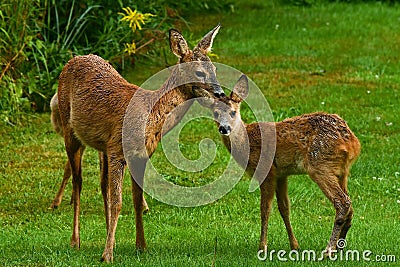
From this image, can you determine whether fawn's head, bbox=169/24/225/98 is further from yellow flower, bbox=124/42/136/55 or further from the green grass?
yellow flower, bbox=124/42/136/55

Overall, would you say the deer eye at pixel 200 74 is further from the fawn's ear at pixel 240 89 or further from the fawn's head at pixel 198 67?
the fawn's ear at pixel 240 89

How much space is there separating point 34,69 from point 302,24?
273 inches

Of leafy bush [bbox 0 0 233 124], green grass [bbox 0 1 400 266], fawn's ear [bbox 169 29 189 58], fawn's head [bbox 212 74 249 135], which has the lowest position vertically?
green grass [bbox 0 1 400 266]

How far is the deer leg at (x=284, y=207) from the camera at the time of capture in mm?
7762

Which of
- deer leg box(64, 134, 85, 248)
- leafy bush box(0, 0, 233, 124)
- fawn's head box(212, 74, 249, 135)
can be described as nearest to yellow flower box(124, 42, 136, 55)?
leafy bush box(0, 0, 233, 124)

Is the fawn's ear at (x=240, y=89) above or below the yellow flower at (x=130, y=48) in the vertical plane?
above

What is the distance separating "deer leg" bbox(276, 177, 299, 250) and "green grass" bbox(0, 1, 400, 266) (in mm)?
195

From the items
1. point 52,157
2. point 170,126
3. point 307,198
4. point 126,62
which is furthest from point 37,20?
point 170,126

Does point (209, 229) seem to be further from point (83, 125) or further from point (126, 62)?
point (126, 62)

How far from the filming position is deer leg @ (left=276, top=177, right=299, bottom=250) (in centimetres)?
776

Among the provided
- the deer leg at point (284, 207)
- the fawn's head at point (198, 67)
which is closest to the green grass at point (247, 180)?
the deer leg at point (284, 207)

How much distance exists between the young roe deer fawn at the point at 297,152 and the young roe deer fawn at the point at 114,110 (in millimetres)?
378

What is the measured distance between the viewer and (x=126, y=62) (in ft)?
49.0

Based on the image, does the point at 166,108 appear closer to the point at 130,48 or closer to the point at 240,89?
the point at 240,89
